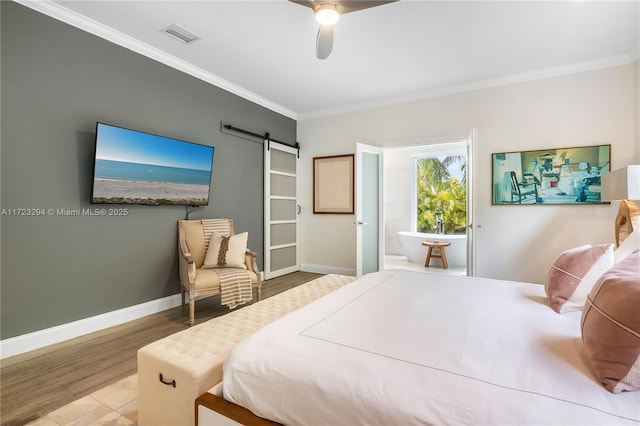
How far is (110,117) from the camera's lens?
2.94 m

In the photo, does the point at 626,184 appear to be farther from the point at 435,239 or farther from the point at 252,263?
the point at 435,239

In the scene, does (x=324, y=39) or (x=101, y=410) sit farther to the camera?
(x=324, y=39)

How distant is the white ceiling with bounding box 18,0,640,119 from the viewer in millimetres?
2592

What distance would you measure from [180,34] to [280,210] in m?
2.81

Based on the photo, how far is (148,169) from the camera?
10.3 ft

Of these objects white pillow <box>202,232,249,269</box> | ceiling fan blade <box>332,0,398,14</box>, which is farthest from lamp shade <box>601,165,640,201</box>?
white pillow <box>202,232,249,269</box>

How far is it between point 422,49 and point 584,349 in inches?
122

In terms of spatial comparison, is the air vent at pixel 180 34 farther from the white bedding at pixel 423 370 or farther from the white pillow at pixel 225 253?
the white bedding at pixel 423 370

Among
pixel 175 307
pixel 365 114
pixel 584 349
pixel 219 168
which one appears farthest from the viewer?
pixel 365 114

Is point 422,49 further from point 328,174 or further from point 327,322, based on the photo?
point 327,322

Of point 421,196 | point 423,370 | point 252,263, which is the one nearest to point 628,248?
point 423,370

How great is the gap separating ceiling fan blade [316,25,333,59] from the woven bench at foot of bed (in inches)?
81.1

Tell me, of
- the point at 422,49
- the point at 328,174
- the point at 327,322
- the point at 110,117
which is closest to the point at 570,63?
the point at 422,49

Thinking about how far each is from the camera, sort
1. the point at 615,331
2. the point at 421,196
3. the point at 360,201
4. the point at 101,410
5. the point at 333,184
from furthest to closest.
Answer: the point at 421,196 < the point at 333,184 < the point at 360,201 < the point at 101,410 < the point at 615,331
